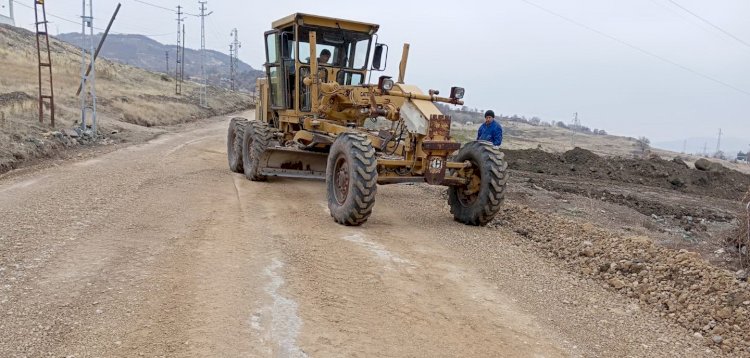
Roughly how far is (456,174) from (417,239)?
1512 mm

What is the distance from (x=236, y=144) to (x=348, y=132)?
201 inches

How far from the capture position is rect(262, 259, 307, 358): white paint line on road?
4.24 m

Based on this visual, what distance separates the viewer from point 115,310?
15.7 feet

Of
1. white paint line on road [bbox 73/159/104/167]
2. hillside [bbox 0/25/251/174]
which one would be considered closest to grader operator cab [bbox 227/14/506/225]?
A: white paint line on road [bbox 73/159/104/167]

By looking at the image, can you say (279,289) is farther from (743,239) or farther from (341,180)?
(743,239)

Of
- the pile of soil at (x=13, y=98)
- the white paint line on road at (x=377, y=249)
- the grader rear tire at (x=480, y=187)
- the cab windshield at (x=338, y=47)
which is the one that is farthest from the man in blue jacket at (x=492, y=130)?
the pile of soil at (x=13, y=98)

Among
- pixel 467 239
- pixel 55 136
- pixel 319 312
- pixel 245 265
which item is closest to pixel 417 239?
pixel 467 239

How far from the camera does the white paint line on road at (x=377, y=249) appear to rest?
21.9 ft

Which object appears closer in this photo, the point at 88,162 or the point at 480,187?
the point at 480,187

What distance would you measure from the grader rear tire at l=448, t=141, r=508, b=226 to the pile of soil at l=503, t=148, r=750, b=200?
8514mm

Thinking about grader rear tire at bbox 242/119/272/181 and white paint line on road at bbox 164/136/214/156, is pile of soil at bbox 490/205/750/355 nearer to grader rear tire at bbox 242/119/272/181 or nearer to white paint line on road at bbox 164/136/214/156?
grader rear tire at bbox 242/119/272/181

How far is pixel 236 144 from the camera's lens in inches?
513

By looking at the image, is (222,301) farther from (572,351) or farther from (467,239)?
(467,239)

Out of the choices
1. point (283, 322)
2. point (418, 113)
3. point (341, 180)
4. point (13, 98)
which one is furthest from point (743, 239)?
point (13, 98)
